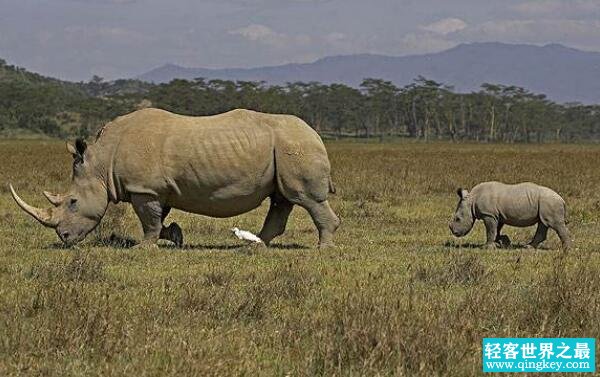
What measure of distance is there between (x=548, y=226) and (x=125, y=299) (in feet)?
24.5

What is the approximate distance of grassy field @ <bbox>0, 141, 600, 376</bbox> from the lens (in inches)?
243

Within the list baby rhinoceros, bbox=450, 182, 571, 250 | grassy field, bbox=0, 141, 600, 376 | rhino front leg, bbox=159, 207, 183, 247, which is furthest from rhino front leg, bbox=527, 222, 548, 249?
rhino front leg, bbox=159, 207, 183, 247

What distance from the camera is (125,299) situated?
821 cm

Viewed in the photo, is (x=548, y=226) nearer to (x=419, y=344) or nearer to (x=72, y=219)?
(x=72, y=219)

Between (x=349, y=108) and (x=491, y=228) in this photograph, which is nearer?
(x=491, y=228)

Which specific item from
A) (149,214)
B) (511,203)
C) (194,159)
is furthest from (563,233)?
(149,214)

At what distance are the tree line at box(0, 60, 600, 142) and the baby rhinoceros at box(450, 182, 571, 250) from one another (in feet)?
335

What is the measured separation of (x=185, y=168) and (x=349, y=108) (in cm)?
13301

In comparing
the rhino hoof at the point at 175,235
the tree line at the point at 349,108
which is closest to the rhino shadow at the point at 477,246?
the rhino hoof at the point at 175,235

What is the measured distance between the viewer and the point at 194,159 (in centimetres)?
1252

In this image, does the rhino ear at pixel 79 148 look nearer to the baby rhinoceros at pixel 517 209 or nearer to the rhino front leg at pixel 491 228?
the baby rhinoceros at pixel 517 209

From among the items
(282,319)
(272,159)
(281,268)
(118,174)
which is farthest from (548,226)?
(282,319)

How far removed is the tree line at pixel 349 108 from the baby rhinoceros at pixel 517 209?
102 m

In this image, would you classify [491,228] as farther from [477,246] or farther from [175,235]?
[175,235]
